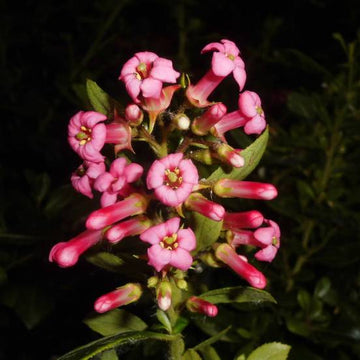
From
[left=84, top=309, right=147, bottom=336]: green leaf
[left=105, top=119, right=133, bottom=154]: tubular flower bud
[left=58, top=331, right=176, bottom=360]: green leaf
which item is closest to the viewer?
[left=58, top=331, right=176, bottom=360]: green leaf

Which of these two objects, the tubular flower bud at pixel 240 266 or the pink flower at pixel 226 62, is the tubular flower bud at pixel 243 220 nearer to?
the tubular flower bud at pixel 240 266

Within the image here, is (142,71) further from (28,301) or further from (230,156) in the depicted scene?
(28,301)

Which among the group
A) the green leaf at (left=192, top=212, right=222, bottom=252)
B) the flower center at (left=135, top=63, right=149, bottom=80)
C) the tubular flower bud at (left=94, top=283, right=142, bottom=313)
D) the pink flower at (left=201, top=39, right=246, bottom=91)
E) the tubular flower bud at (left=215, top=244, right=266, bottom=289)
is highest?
the pink flower at (left=201, top=39, right=246, bottom=91)

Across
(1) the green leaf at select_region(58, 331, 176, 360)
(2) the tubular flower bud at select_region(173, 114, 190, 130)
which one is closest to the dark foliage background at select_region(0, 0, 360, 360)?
(2) the tubular flower bud at select_region(173, 114, 190, 130)

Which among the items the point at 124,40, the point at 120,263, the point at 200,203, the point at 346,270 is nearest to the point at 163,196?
the point at 200,203

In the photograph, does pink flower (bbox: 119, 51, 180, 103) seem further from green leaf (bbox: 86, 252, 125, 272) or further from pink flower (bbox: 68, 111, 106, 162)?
green leaf (bbox: 86, 252, 125, 272)


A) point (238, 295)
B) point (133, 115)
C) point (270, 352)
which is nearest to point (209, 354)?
Result: point (270, 352)

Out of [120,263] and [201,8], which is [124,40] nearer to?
[201,8]

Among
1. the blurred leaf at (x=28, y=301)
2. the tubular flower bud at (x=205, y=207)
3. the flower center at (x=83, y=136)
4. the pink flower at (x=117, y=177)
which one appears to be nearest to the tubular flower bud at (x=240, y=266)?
the tubular flower bud at (x=205, y=207)
